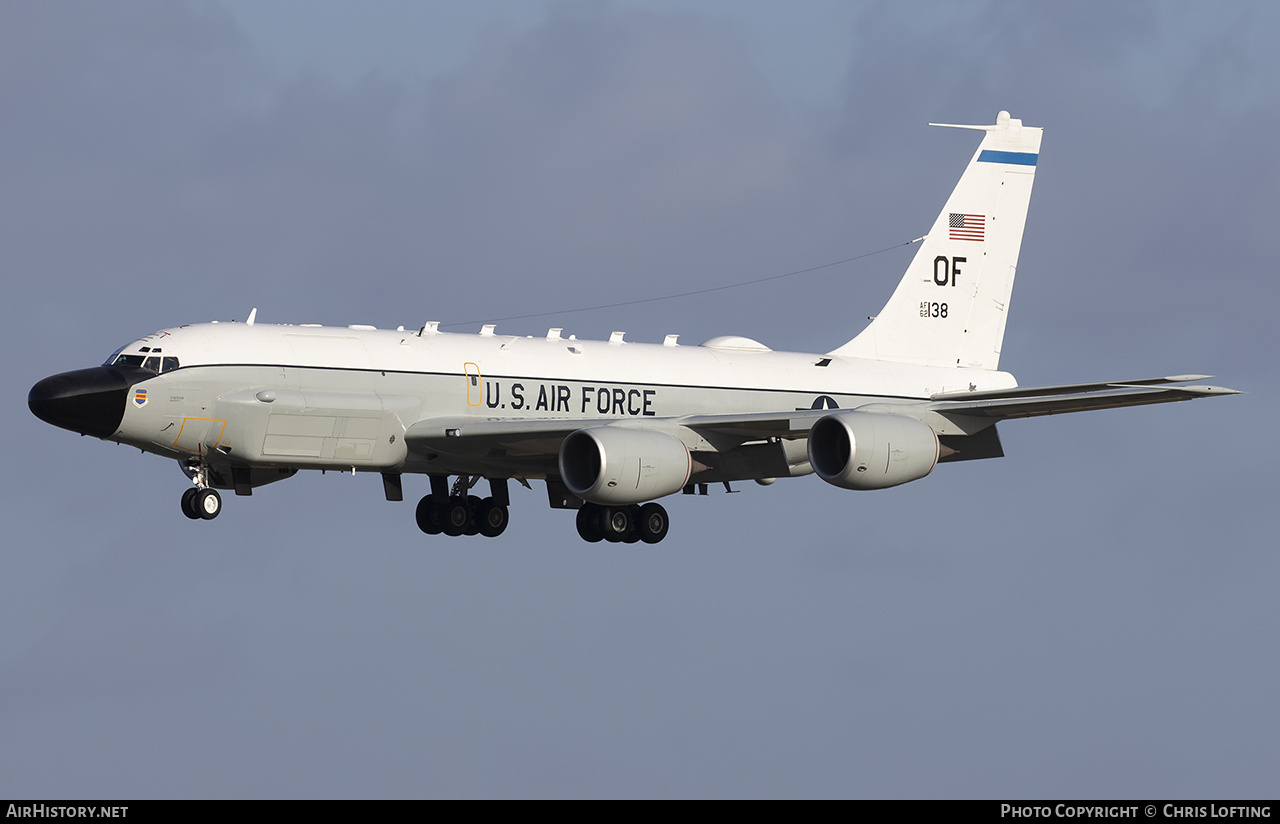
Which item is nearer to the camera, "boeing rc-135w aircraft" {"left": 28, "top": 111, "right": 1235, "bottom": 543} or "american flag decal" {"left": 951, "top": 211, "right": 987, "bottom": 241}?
"boeing rc-135w aircraft" {"left": 28, "top": 111, "right": 1235, "bottom": 543}

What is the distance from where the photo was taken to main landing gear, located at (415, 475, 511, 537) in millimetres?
45812

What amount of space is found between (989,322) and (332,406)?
61.2 feet

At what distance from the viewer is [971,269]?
5031 centimetres

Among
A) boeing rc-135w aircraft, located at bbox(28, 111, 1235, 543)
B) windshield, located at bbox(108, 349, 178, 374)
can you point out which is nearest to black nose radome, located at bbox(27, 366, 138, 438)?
boeing rc-135w aircraft, located at bbox(28, 111, 1235, 543)

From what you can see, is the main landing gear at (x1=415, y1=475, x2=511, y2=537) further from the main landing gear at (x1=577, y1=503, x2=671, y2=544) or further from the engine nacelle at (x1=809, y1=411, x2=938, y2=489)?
the engine nacelle at (x1=809, y1=411, x2=938, y2=489)

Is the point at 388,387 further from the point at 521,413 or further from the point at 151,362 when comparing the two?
the point at 151,362

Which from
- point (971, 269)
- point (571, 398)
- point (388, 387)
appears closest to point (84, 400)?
point (388, 387)

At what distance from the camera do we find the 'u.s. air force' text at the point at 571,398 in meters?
41.9

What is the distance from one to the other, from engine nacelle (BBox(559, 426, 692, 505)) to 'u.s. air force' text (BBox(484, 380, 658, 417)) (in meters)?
2.33

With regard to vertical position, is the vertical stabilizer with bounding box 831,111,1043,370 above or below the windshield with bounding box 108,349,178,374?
above

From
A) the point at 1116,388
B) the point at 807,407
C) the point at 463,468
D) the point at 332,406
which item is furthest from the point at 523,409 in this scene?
the point at 1116,388

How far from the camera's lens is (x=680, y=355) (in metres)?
45.3

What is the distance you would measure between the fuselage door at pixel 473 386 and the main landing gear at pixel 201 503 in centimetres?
563

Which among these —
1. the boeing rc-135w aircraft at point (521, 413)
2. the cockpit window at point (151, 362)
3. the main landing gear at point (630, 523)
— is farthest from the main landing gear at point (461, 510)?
the cockpit window at point (151, 362)
